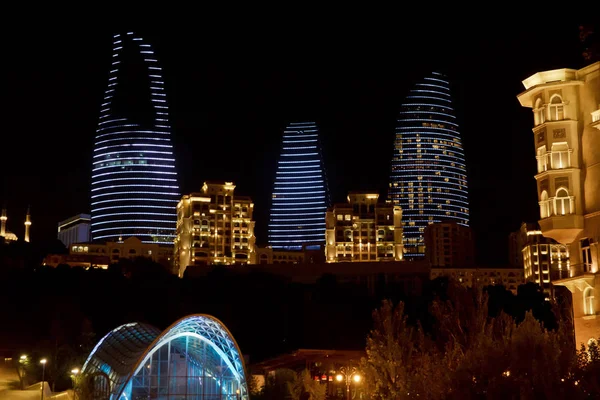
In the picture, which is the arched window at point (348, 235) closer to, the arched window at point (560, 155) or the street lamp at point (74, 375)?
the street lamp at point (74, 375)

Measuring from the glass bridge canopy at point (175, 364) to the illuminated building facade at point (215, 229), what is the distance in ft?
346

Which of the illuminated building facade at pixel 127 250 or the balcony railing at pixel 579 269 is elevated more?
the illuminated building facade at pixel 127 250

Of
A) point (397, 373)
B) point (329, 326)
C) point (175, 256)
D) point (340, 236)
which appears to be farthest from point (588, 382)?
point (175, 256)

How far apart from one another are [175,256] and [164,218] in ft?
69.2

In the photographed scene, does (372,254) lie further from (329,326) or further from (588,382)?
(588,382)

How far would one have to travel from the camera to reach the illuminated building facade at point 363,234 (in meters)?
158

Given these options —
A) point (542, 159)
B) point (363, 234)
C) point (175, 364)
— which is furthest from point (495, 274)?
point (542, 159)

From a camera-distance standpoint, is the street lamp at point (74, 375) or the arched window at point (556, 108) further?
the street lamp at point (74, 375)

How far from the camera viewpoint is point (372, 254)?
158 m

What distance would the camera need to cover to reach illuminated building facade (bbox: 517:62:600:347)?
127 feet

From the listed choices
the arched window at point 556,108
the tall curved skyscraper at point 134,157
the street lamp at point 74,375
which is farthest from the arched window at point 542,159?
the tall curved skyscraper at point 134,157

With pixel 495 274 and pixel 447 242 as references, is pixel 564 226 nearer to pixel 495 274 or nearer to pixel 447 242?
pixel 495 274

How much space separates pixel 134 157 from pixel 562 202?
15664 cm

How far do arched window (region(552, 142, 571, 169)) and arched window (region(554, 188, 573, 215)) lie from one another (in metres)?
1.21
